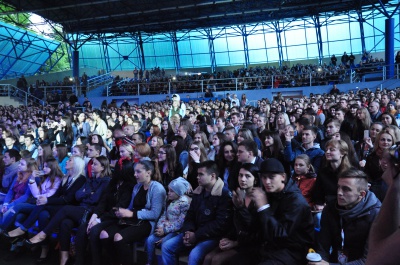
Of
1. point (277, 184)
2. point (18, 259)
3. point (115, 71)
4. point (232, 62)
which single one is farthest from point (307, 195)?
point (115, 71)

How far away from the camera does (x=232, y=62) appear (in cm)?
3416

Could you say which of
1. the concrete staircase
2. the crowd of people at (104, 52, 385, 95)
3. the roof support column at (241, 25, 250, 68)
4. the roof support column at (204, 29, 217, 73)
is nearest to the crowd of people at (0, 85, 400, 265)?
the crowd of people at (104, 52, 385, 95)

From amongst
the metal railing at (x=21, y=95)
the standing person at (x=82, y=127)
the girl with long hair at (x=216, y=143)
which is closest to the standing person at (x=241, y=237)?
the girl with long hair at (x=216, y=143)

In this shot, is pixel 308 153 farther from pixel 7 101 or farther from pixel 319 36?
pixel 319 36

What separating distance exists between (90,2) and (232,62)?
1506 centimetres

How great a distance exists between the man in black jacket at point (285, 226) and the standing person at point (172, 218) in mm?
1321

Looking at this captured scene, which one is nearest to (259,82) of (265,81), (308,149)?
(265,81)

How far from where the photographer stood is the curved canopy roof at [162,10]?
23.7 m

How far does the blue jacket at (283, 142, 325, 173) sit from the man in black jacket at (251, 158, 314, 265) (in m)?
1.72

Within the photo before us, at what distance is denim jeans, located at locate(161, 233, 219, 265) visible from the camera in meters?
3.93

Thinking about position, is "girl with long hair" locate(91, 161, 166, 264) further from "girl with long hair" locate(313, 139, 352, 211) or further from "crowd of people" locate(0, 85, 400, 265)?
"girl with long hair" locate(313, 139, 352, 211)

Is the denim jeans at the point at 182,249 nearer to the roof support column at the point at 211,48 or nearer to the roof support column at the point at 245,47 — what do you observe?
the roof support column at the point at 245,47

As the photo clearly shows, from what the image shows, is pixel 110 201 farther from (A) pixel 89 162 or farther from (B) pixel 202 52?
(B) pixel 202 52

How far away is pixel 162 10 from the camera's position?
2467cm
